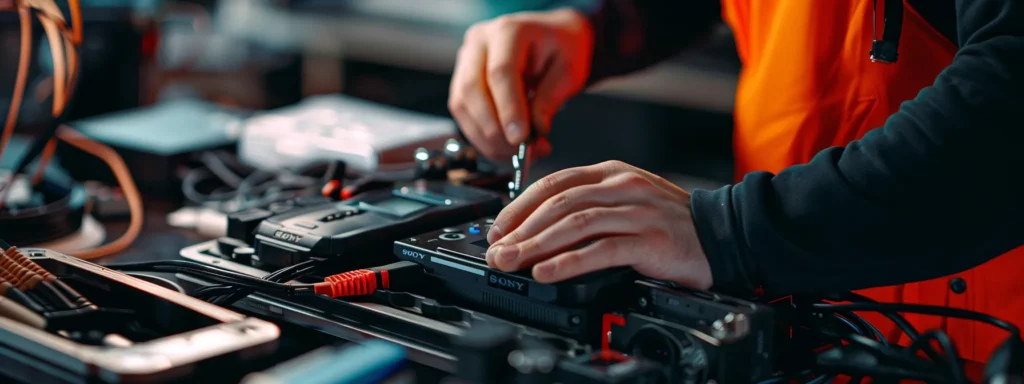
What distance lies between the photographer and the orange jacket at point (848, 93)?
3.32 feet

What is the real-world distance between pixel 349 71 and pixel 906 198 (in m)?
2.85

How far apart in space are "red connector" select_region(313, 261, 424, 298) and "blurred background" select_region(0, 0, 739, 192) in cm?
92

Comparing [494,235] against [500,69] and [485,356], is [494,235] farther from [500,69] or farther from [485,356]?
[500,69]

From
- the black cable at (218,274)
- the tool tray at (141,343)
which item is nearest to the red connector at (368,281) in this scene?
the black cable at (218,274)

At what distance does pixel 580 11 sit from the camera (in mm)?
1400

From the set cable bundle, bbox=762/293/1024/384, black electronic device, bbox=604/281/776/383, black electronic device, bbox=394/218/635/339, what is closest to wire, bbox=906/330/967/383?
cable bundle, bbox=762/293/1024/384

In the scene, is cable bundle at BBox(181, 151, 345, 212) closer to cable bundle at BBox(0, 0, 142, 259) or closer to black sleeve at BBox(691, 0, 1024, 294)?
cable bundle at BBox(0, 0, 142, 259)

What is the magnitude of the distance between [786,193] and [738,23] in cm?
49

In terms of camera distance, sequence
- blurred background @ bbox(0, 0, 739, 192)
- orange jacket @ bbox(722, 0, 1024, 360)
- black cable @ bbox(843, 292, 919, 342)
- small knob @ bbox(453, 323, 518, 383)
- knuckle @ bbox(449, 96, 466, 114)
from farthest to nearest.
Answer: blurred background @ bbox(0, 0, 739, 192), knuckle @ bbox(449, 96, 466, 114), orange jacket @ bbox(722, 0, 1024, 360), black cable @ bbox(843, 292, 919, 342), small knob @ bbox(453, 323, 518, 383)

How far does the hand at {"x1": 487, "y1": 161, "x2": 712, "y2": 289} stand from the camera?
75 cm

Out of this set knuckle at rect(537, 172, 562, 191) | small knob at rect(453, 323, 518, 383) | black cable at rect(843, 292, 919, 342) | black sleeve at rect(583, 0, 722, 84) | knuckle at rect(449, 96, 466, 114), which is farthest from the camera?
black sleeve at rect(583, 0, 722, 84)

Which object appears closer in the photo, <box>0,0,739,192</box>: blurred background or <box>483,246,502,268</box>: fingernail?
<box>483,246,502,268</box>: fingernail

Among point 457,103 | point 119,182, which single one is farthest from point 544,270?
point 119,182

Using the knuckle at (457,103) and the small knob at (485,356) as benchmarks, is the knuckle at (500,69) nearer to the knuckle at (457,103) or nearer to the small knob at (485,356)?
the knuckle at (457,103)
